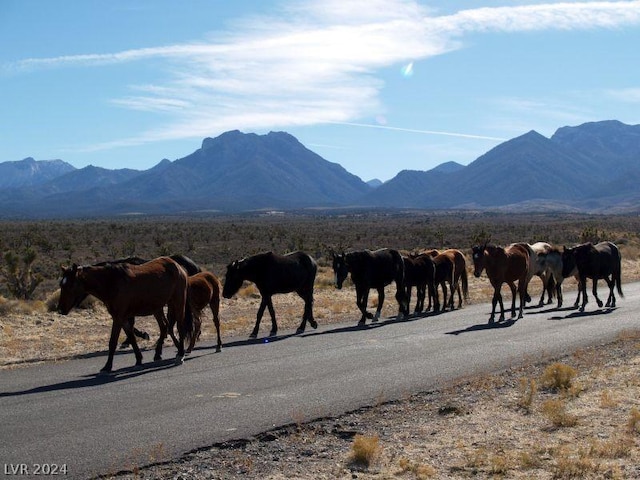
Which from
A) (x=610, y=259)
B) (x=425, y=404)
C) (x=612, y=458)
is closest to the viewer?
(x=612, y=458)

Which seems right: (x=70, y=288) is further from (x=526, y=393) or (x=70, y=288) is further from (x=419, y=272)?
(x=419, y=272)

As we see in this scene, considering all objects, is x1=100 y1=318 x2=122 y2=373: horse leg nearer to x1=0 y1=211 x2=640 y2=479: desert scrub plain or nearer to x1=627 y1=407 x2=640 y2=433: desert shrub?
x1=0 y1=211 x2=640 y2=479: desert scrub plain

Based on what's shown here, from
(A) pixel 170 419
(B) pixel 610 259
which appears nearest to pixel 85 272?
(A) pixel 170 419

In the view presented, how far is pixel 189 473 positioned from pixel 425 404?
4116 mm

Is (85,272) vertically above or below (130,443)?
above

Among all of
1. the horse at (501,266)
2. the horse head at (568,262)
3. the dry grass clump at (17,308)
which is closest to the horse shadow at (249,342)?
the horse at (501,266)

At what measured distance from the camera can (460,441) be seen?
903cm

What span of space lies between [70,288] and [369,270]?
924 cm

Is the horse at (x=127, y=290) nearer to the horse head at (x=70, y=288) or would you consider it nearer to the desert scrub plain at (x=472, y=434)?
the horse head at (x=70, y=288)

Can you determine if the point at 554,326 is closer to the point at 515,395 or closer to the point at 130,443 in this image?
the point at 515,395

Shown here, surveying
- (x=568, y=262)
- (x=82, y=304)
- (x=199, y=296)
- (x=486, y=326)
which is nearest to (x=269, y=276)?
(x=199, y=296)

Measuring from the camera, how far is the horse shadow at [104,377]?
38.1 ft

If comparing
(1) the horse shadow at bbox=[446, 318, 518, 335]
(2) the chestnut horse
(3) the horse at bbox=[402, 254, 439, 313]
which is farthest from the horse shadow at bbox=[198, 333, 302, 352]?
(2) the chestnut horse

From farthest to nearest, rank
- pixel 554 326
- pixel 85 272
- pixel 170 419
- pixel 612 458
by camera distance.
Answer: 1. pixel 554 326
2. pixel 85 272
3. pixel 170 419
4. pixel 612 458
